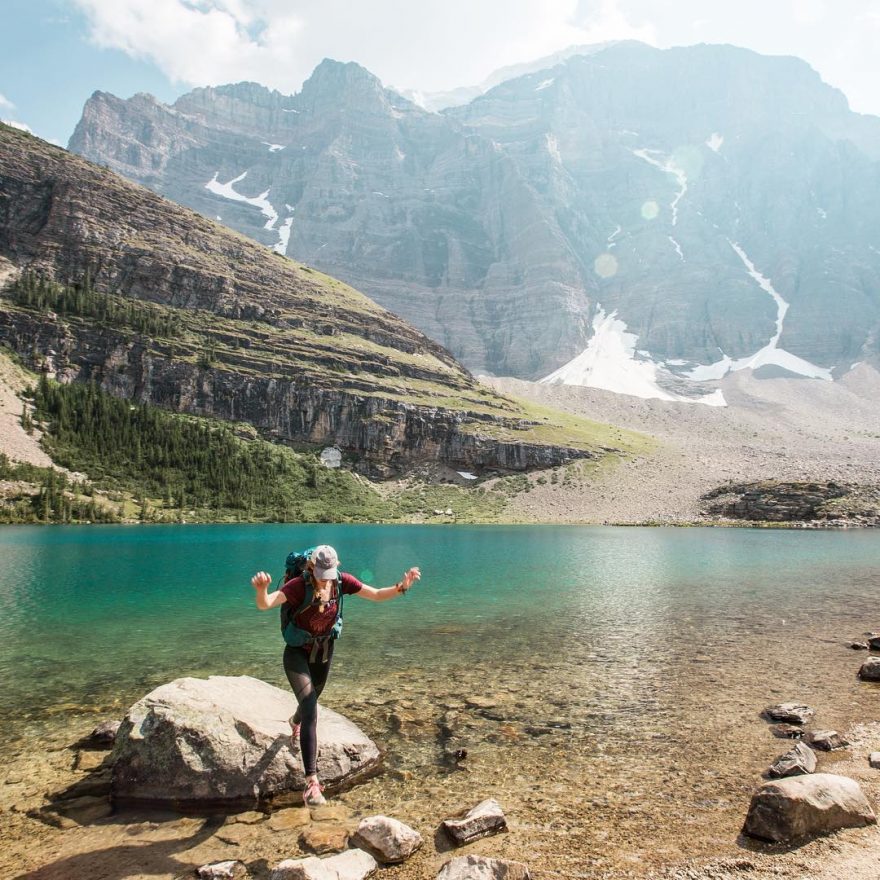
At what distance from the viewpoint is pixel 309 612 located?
8.89 meters

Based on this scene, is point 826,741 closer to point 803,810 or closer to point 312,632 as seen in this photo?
point 803,810

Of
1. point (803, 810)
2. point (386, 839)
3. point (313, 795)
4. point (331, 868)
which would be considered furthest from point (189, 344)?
point (803, 810)

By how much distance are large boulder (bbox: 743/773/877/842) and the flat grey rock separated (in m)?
5.16

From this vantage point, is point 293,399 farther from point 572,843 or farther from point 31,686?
point 572,843

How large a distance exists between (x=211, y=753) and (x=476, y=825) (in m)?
4.55

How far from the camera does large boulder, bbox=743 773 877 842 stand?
7.53 metres

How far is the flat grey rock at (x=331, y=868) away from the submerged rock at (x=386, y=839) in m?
0.19

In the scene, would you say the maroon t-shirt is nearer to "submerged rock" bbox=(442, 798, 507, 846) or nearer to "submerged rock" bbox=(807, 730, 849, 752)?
"submerged rock" bbox=(442, 798, 507, 846)

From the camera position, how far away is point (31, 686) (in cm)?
Result: 1658

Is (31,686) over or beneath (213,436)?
beneath

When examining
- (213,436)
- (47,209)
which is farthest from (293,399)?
(47,209)

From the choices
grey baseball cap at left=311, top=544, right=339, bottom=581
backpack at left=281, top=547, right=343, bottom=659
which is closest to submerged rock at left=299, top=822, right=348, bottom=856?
backpack at left=281, top=547, right=343, bottom=659

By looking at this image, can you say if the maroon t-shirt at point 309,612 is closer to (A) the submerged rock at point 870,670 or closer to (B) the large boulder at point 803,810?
(B) the large boulder at point 803,810

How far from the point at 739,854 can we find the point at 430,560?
50.8 metres
